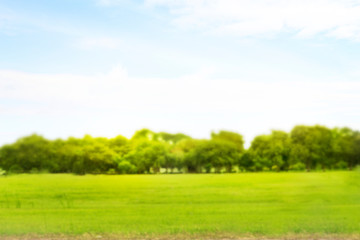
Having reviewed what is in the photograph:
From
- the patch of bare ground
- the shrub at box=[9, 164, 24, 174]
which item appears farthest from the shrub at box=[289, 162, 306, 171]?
the shrub at box=[9, 164, 24, 174]

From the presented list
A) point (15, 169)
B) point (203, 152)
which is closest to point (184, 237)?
point (203, 152)

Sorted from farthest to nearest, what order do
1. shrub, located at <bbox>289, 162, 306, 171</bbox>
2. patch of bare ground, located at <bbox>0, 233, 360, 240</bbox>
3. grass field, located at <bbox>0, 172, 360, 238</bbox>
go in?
shrub, located at <bbox>289, 162, 306, 171</bbox> → grass field, located at <bbox>0, 172, 360, 238</bbox> → patch of bare ground, located at <bbox>0, 233, 360, 240</bbox>

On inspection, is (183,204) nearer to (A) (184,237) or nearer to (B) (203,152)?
(B) (203,152)

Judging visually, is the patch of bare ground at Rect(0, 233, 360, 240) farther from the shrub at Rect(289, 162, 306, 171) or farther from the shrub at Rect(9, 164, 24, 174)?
the shrub at Rect(289, 162, 306, 171)

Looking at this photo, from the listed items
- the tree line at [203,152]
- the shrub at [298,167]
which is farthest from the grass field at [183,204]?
the tree line at [203,152]

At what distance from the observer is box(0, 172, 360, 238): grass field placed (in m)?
12.0

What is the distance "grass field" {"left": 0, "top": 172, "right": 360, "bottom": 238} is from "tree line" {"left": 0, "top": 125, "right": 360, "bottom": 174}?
0.41m

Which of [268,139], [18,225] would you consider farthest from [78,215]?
[268,139]

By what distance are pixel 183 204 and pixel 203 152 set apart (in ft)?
8.49

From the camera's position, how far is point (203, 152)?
59.8 ft

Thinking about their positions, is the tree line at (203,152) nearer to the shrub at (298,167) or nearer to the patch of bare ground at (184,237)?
the shrub at (298,167)

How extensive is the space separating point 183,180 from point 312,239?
7665 millimetres

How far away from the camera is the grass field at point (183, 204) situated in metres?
12.0

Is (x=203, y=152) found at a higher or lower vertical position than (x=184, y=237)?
higher
